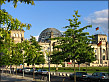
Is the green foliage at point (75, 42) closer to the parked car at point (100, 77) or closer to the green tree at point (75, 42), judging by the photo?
the green tree at point (75, 42)

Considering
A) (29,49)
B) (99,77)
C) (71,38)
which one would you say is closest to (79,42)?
(71,38)

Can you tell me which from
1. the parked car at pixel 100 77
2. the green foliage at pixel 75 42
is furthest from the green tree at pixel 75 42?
the parked car at pixel 100 77

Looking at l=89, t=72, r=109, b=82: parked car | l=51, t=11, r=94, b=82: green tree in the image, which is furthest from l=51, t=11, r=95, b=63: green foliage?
l=89, t=72, r=109, b=82: parked car

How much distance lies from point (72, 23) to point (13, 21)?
52.2ft

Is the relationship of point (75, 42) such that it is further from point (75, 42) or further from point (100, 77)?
point (100, 77)

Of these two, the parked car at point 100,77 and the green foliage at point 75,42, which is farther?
the parked car at point 100,77

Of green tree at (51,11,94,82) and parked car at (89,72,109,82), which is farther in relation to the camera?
parked car at (89,72,109,82)

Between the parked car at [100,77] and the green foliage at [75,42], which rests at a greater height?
the green foliage at [75,42]

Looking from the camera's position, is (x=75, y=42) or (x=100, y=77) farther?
(x=100, y=77)

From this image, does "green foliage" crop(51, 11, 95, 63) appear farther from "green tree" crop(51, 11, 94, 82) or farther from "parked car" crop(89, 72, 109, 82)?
"parked car" crop(89, 72, 109, 82)

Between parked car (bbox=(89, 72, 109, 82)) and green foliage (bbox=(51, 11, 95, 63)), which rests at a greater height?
green foliage (bbox=(51, 11, 95, 63))

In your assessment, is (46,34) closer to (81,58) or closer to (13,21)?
(81,58)

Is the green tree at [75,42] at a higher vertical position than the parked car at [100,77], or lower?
higher

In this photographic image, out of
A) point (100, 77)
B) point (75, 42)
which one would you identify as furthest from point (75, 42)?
point (100, 77)
